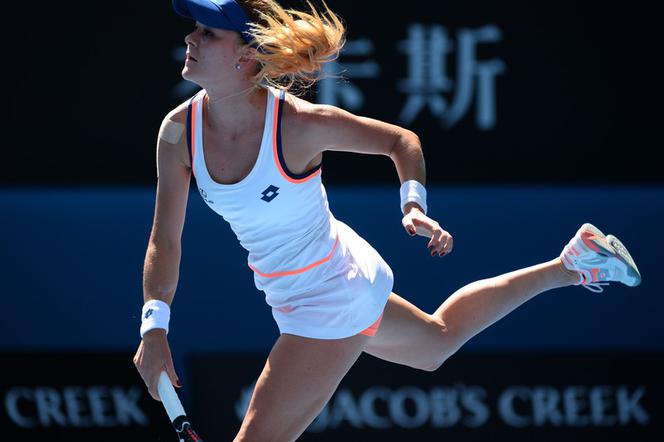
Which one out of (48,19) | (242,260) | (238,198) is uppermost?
(48,19)

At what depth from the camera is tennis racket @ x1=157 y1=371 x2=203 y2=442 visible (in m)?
3.47

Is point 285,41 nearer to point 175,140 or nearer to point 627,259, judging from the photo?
point 175,140

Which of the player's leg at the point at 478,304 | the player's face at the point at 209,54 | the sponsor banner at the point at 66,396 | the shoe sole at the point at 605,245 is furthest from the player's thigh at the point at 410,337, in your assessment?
the sponsor banner at the point at 66,396

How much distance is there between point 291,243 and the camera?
374cm

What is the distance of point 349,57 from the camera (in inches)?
229

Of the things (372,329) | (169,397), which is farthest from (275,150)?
(169,397)

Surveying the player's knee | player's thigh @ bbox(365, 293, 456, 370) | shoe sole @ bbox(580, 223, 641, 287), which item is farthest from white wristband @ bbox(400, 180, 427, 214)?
shoe sole @ bbox(580, 223, 641, 287)

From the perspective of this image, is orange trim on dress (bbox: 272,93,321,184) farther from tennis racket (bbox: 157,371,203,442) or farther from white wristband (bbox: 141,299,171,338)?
tennis racket (bbox: 157,371,203,442)

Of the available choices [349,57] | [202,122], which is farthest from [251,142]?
[349,57]

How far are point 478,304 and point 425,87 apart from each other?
6.22ft

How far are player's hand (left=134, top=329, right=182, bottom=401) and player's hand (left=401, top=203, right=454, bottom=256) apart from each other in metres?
0.71

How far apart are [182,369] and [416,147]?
2452mm

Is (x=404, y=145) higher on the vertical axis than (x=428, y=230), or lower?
higher

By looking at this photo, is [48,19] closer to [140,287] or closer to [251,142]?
[140,287]
